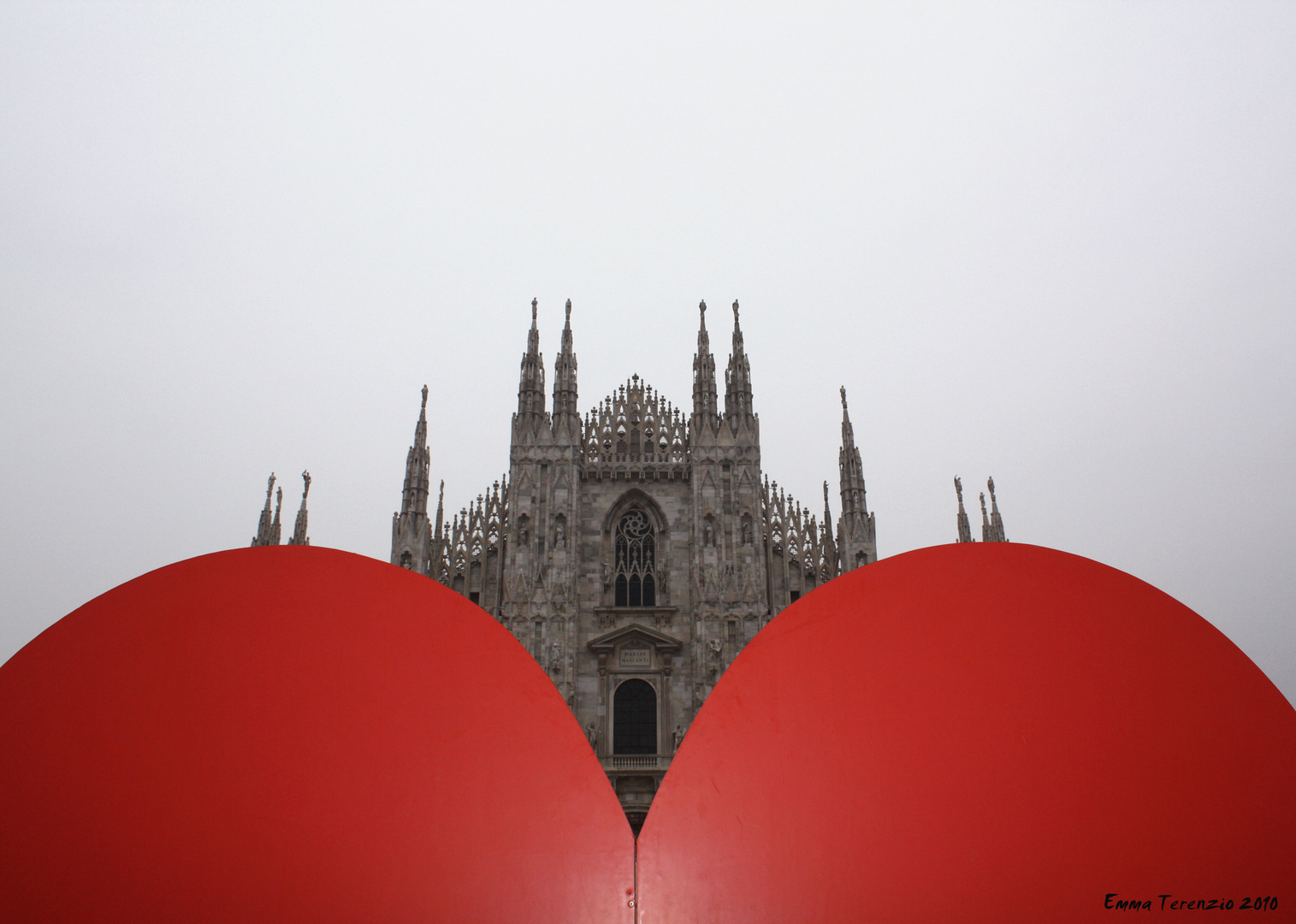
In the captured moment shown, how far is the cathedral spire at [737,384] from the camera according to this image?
999 inches

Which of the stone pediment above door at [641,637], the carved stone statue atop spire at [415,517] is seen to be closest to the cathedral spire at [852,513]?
the stone pediment above door at [641,637]

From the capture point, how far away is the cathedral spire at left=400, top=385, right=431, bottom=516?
23531 mm

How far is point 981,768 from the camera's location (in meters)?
5.05

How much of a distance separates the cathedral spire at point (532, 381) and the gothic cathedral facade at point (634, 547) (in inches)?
1.9

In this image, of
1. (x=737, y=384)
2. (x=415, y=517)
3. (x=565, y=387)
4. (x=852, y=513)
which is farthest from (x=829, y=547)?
(x=415, y=517)

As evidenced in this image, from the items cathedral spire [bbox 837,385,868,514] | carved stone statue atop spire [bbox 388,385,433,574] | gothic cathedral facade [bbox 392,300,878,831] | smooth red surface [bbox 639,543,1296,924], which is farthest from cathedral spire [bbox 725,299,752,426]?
smooth red surface [bbox 639,543,1296,924]

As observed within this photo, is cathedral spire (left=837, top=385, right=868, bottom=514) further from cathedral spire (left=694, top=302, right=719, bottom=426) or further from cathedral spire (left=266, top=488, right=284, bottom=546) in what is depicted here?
cathedral spire (left=266, top=488, right=284, bottom=546)

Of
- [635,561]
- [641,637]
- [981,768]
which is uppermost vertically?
[635,561]

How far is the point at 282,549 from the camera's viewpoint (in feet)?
18.3

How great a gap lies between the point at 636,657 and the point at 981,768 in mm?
18173

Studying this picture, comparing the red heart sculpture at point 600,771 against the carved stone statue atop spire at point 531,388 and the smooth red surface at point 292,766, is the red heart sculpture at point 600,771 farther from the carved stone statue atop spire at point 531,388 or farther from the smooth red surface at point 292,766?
the carved stone statue atop spire at point 531,388

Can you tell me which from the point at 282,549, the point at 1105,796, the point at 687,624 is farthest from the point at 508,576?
the point at 1105,796

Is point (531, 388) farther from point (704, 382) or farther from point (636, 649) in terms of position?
point (636, 649)

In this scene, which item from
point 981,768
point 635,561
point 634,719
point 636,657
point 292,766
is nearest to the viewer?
point 292,766
